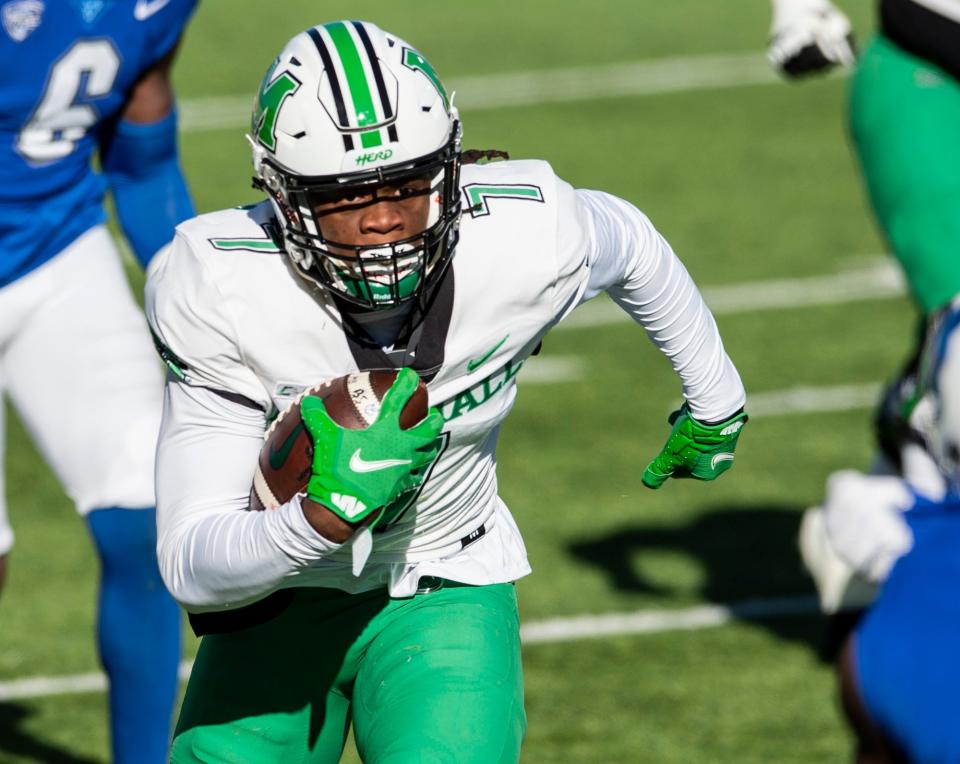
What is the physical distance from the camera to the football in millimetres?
2914

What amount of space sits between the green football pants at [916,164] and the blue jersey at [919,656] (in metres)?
2.89

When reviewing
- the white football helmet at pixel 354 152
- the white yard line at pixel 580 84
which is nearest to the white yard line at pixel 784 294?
the white yard line at pixel 580 84

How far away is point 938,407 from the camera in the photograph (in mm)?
3348

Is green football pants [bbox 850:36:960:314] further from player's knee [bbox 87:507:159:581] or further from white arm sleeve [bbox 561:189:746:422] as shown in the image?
player's knee [bbox 87:507:159:581]

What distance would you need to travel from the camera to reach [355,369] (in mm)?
3186

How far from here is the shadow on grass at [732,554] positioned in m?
5.77

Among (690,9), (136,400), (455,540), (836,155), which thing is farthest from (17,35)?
(690,9)

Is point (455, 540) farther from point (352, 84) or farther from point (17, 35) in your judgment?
point (17, 35)

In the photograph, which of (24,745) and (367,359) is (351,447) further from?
(24,745)

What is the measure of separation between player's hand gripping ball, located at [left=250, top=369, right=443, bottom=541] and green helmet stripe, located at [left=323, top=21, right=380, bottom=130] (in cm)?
45

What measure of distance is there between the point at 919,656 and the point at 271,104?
→ 1.64 metres

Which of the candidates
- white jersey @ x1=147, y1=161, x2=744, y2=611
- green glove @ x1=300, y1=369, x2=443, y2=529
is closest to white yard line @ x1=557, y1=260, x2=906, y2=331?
white jersey @ x1=147, y1=161, x2=744, y2=611

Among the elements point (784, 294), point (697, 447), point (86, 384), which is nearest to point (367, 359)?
point (697, 447)

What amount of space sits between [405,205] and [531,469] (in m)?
3.71
